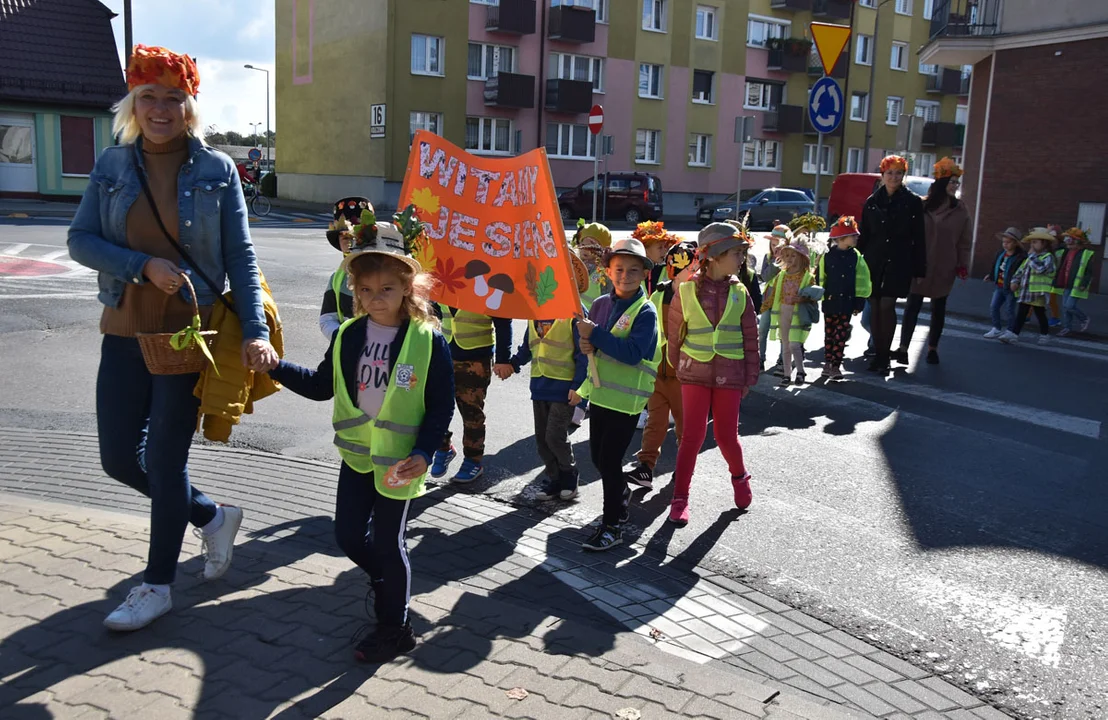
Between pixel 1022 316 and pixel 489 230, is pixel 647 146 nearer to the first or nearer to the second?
pixel 1022 316

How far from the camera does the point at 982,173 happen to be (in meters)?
21.2

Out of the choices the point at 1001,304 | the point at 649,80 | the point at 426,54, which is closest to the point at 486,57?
the point at 426,54

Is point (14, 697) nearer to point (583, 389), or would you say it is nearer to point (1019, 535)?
point (583, 389)

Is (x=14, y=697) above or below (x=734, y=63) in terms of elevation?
below

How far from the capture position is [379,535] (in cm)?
366

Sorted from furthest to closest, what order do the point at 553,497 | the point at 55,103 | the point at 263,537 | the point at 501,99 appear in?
the point at 501,99
the point at 55,103
the point at 553,497
the point at 263,537

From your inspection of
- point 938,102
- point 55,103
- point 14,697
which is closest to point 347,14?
point 55,103

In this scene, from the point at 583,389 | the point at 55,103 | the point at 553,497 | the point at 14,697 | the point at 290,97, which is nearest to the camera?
the point at 14,697

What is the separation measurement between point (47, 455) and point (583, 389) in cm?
337

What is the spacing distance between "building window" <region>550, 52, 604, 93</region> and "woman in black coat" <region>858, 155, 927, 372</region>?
3352cm

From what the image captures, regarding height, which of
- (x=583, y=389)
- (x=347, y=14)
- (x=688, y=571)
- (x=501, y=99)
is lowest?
(x=688, y=571)

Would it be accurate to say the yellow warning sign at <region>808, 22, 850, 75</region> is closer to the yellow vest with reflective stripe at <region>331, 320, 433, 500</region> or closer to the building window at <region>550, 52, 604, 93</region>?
the yellow vest with reflective stripe at <region>331, 320, 433, 500</region>

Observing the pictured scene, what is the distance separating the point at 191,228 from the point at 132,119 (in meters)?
0.45

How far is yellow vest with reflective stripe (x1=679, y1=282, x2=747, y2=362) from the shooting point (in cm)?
559
